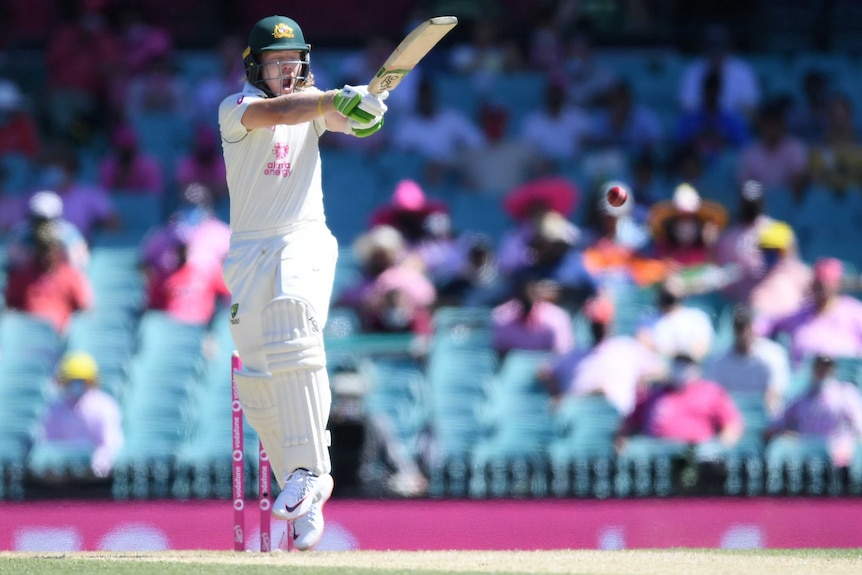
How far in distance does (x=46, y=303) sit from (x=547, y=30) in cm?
567

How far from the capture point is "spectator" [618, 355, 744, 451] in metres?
9.90

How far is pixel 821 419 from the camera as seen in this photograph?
32.8 ft

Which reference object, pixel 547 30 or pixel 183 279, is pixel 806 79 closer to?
pixel 547 30

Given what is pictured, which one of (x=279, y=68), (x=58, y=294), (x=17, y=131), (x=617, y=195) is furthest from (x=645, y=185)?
(x=279, y=68)

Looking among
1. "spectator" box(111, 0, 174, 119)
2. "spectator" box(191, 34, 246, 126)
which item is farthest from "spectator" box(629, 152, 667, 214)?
"spectator" box(111, 0, 174, 119)

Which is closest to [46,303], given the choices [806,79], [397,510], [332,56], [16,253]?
[16,253]

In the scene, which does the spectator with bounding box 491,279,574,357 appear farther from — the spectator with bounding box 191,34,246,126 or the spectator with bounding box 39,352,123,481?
the spectator with bounding box 191,34,246,126

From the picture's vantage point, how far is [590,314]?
10.7 m

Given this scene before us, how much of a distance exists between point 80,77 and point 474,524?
8260mm

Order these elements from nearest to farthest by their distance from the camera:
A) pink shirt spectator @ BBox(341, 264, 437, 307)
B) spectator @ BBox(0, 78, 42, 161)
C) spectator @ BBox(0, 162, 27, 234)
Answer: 1. pink shirt spectator @ BBox(341, 264, 437, 307)
2. spectator @ BBox(0, 162, 27, 234)
3. spectator @ BBox(0, 78, 42, 161)

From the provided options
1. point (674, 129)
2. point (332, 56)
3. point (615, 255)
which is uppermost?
point (332, 56)

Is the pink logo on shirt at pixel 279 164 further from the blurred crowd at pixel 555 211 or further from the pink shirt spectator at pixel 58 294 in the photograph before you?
the pink shirt spectator at pixel 58 294

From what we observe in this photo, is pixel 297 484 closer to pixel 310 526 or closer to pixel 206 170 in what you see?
pixel 310 526

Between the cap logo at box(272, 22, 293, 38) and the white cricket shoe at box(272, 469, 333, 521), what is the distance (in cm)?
174
